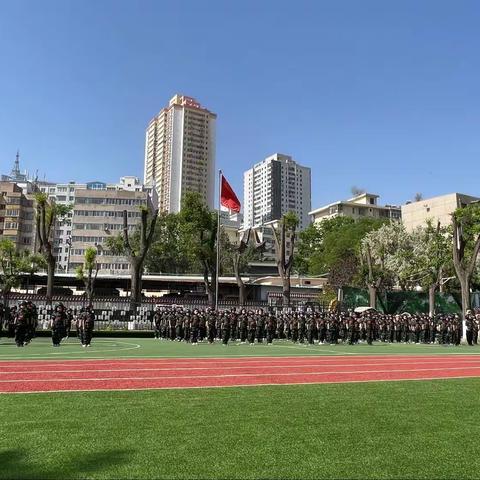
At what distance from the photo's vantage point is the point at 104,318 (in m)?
31.8

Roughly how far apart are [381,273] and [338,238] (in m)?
19.1

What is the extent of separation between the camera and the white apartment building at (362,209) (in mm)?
117419

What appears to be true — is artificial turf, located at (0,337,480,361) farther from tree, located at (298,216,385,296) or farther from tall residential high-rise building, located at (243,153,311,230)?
tall residential high-rise building, located at (243,153,311,230)

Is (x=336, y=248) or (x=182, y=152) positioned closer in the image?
(x=336, y=248)

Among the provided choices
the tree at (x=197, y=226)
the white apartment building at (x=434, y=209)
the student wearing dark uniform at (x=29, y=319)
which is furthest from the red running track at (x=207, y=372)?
the white apartment building at (x=434, y=209)

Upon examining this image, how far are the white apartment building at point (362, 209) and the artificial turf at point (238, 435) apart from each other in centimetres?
10881

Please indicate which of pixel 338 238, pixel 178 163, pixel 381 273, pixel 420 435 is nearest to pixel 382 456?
pixel 420 435

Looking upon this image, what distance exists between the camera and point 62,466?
4.79 meters

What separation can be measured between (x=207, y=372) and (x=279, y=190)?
164198mm

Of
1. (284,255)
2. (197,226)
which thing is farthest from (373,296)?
(197,226)

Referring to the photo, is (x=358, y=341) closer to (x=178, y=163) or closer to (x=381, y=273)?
(x=381, y=273)

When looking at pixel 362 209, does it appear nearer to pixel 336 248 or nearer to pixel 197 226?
pixel 336 248

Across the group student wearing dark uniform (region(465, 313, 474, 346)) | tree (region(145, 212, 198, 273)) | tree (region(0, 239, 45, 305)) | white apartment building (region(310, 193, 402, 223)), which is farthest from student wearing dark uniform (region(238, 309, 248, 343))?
white apartment building (region(310, 193, 402, 223))

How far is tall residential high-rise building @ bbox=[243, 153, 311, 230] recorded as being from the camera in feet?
573
